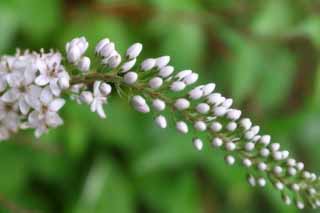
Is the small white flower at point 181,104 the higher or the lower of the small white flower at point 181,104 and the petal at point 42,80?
the higher

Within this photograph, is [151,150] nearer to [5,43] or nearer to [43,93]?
[5,43]

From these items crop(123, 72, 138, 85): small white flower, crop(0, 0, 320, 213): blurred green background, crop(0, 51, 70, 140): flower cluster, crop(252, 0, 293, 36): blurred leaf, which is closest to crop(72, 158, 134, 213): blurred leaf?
crop(0, 0, 320, 213): blurred green background

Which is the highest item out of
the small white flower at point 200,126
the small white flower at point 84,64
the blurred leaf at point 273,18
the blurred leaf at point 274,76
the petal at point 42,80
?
the blurred leaf at point 273,18

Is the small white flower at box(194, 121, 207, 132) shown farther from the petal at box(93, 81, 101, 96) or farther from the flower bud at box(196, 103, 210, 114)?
the petal at box(93, 81, 101, 96)

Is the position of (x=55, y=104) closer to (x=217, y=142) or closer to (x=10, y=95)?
(x=10, y=95)

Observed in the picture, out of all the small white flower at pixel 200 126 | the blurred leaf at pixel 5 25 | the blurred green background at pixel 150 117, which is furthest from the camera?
the blurred green background at pixel 150 117

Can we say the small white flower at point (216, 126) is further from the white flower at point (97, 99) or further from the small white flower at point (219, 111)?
the white flower at point (97, 99)

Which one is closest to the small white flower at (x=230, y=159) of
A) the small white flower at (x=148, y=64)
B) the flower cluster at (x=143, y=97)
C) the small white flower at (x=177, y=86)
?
the flower cluster at (x=143, y=97)
